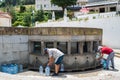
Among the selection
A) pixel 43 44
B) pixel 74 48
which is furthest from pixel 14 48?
pixel 74 48

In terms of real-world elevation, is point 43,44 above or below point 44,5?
below

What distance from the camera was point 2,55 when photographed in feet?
46.8

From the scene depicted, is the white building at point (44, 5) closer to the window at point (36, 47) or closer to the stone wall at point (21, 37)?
the window at point (36, 47)

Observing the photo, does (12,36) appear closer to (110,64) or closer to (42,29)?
(42,29)

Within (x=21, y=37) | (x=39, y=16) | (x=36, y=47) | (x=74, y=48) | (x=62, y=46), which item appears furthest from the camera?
(x=39, y=16)

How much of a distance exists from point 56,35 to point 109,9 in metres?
33.1

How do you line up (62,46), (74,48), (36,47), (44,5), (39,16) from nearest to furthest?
1. (62,46)
2. (74,48)
3. (36,47)
4. (39,16)
5. (44,5)

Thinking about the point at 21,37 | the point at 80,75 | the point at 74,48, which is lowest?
the point at 80,75

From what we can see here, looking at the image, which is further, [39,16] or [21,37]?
[39,16]

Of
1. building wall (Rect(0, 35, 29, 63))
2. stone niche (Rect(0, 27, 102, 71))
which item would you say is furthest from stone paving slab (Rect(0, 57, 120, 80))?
building wall (Rect(0, 35, 29, 63))

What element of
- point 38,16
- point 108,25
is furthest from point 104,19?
point 38,16

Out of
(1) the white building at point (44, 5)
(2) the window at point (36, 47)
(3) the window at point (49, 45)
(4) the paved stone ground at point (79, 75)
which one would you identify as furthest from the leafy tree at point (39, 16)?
(4) the paved stone ground at point (79, 75)

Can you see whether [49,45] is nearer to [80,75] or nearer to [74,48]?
[74,48]

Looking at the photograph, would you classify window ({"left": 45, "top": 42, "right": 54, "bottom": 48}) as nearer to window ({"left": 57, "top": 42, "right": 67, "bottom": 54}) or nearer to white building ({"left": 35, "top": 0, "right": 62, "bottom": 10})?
window ({"left": 57, "top": 42, "right": 67, "bottom": 54})
